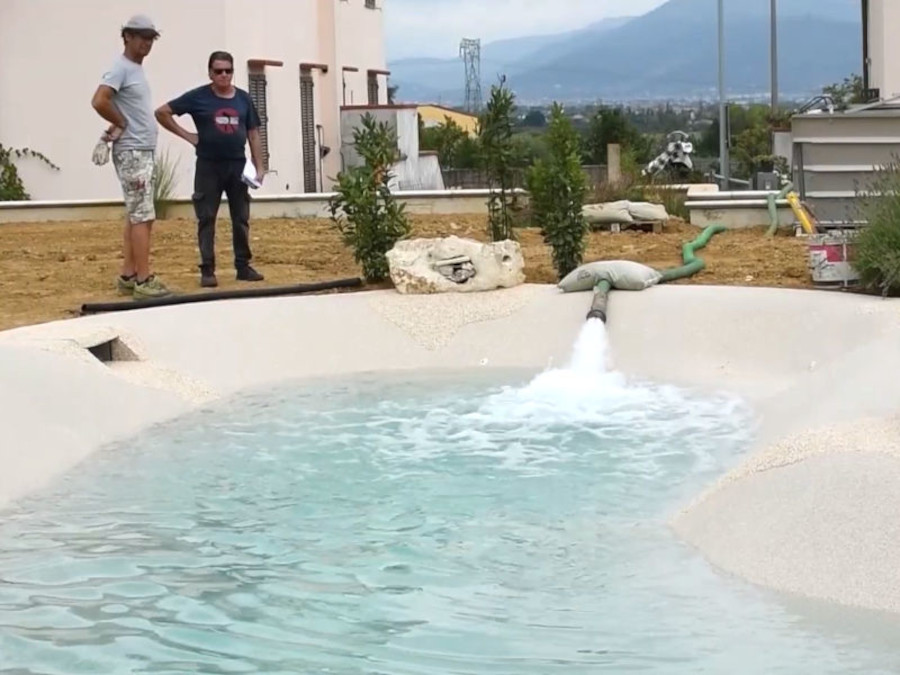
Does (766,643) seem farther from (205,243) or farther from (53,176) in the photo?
(53,176)

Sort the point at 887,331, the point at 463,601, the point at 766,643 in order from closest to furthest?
the point at 766,643 < the point at 463,601 < the point at 887,331

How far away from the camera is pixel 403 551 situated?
5219 mm

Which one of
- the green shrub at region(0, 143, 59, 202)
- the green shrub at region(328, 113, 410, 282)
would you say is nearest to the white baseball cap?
the green shrub at region(328, 113, 410, 282)

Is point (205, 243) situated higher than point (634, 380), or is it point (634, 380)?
point (205, 243)

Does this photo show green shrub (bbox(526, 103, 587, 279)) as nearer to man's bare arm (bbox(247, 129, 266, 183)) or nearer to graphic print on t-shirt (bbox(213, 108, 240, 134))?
man's bare arm (bbox(247, 129, 266, 183))

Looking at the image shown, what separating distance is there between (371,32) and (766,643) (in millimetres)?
23570

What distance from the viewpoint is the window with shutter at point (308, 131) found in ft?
75.8

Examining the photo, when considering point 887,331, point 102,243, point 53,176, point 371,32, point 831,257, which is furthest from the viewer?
point 371,32

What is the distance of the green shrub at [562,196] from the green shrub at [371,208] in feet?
3.53

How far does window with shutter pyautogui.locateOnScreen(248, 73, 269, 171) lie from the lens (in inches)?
817

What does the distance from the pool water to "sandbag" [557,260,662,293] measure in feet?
4.78

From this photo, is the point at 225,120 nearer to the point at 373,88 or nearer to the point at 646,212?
the point at 646,212

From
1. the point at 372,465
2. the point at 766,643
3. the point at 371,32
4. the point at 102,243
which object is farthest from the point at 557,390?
the point at 371,32

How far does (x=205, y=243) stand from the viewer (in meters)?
9.88
